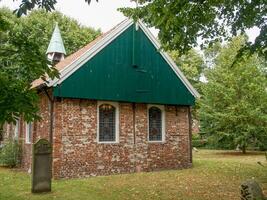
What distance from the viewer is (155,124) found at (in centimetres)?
2019

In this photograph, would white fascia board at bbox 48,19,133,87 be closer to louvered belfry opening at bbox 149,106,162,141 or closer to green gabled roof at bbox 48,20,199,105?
green gabled roof at bbox 48,20,199,105

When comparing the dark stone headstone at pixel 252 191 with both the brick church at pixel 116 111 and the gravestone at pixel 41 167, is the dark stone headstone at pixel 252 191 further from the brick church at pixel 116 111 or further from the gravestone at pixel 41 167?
the brick church at pixel 116 111

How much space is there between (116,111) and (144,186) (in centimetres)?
539

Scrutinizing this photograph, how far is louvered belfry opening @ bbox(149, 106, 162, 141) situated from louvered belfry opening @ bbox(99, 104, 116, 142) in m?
2.32

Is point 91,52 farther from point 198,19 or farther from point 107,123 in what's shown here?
point 198,19

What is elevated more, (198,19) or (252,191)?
(198,19)

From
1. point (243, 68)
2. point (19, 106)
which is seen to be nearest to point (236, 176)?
point (19, 106)

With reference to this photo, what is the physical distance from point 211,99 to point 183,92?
41.5 ft

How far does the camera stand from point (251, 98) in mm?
31281

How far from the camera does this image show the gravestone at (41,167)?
13398 mm

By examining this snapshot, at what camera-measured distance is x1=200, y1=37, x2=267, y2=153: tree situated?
30405 millimetres

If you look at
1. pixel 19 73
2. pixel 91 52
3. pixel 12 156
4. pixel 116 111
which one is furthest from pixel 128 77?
pixel 19 73

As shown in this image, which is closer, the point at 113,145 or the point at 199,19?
the point at 199,19

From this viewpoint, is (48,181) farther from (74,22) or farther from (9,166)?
(74,22)
